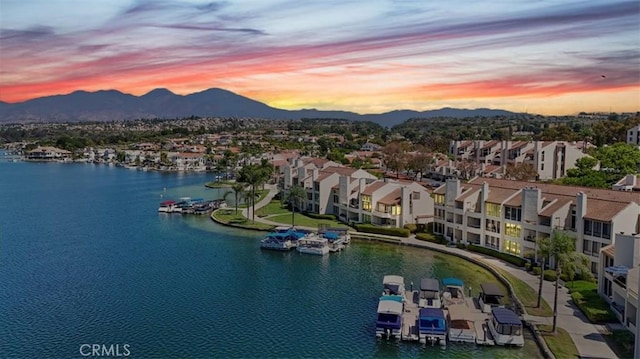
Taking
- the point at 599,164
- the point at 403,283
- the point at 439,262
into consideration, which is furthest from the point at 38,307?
the point at 599,164

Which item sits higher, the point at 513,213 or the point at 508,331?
the point at 513,213

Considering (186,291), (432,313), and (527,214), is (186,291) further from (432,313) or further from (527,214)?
(527,214)

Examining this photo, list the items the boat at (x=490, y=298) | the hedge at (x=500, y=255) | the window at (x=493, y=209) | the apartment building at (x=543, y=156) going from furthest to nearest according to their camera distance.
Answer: the apartment building at (x=543, y=156) < the window at (x=493, y=209) < the hedge at (x=500, y=255) < the boat at (x=490, y=298)

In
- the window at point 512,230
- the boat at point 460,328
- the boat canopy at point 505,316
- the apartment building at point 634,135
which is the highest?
the apartment building at point 634,135

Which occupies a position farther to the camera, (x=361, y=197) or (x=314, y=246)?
(x=361, y=197)

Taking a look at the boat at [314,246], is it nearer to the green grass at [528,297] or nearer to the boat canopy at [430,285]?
the boat canopy at [430,285]

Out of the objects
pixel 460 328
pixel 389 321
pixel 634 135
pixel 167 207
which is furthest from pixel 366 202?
pixel 634 135

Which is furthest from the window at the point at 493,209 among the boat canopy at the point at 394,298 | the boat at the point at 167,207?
the boat at the point at 167,207
